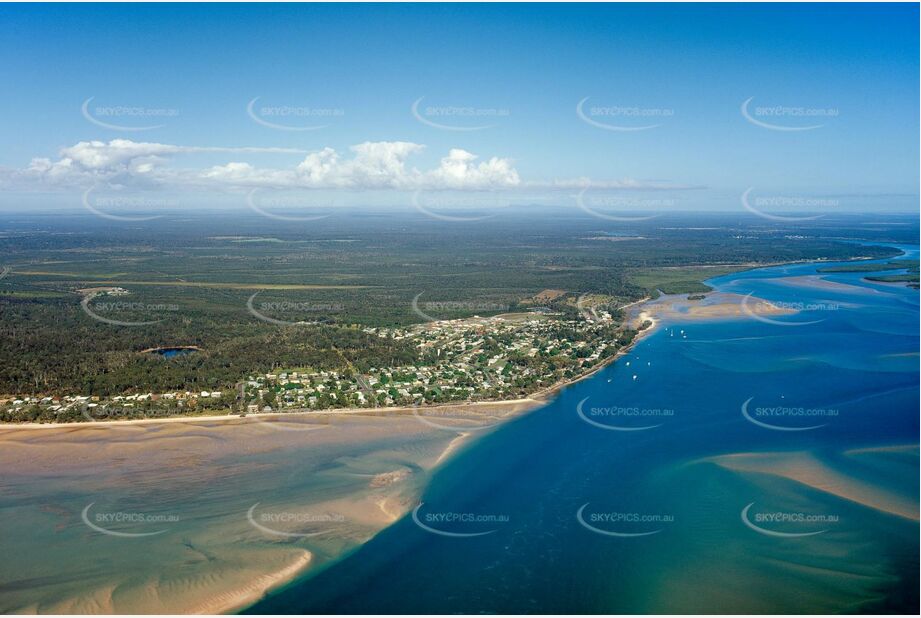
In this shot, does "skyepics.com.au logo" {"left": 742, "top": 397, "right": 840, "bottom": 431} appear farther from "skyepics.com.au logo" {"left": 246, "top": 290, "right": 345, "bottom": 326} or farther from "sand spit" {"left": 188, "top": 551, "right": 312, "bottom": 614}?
"skyepics.com.au logo" {"left": 246, "top": 290, "right": 345, "bottom": 326}

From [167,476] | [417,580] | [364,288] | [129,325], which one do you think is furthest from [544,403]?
[364,288]

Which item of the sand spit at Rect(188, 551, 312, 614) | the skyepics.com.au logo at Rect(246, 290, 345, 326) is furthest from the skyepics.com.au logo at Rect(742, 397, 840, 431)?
the skyepics.com.au logo at Rect(246, 290, 345, 326)

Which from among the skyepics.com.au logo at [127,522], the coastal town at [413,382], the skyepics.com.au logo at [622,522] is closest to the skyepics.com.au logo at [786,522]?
the skyepics.com.au logo at [622,522]

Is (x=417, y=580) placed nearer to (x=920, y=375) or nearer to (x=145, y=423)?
(x=145, y=423)

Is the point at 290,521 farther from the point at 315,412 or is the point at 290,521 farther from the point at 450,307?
the point at 450,307

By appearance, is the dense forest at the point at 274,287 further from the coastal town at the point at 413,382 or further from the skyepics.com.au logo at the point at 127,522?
the skyepics.com.au logo at the point at 127,522

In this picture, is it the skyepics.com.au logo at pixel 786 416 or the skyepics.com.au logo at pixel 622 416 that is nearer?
the skyepics.com.au logo at pixel 786 416
